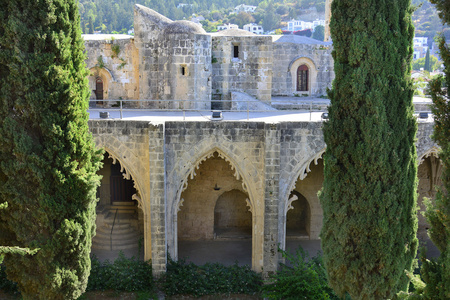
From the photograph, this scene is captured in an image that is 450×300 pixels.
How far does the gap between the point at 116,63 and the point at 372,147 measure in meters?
11.4

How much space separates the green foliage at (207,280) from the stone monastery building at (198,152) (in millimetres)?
396

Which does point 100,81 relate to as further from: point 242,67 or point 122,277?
point 122,277

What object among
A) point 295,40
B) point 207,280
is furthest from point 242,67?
point 207,280

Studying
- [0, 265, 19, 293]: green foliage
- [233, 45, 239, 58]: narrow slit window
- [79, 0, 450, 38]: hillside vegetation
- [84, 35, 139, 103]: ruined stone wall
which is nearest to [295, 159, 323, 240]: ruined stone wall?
[233, 45, 239, 58]: narrow slit window

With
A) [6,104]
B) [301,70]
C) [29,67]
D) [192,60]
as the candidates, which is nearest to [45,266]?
[6,104]

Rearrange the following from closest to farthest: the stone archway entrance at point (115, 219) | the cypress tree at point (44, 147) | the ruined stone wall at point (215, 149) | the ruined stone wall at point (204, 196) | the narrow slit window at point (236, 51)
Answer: the cypress tree at point (44, 147) < the ruined stone wall at point (215, 149) < the stone archway entrance at point (115, 219) < the ruined stone wall at point (204, 196) < the narrow slit window at point (236, 51)

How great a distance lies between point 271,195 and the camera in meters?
13.4

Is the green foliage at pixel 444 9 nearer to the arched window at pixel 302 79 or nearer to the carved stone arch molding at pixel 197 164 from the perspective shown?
the carved stone arch molding at pixel 197 164

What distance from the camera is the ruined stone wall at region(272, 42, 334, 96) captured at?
69.3ft

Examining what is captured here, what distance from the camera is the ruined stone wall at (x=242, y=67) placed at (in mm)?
18141

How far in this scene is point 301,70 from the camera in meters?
21.5

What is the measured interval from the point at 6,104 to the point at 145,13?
9.02 meters

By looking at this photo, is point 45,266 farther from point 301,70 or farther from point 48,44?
point 301,70

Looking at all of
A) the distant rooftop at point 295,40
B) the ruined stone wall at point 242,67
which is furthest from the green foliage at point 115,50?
the distant rooftop at point 295,40
